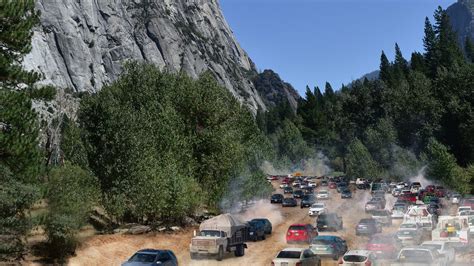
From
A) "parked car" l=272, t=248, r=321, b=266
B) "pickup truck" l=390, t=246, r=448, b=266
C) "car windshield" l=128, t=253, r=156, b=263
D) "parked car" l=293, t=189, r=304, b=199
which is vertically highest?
"parked car" l=293, t=189, r=304, b=199

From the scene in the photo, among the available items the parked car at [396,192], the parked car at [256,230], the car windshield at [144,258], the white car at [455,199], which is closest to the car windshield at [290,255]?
the car windshield at [144,258]

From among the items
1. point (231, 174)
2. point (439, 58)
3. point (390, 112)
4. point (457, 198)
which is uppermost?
point (439, 58)

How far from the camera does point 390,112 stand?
130 m

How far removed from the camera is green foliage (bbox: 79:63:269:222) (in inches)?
1606

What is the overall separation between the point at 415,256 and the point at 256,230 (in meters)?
18.9

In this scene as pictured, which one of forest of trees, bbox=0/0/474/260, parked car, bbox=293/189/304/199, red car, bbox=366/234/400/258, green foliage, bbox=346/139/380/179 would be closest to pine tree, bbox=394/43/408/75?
forest of trees, bbox=0/0/474/260

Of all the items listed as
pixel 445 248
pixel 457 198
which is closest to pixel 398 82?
pixel 457 198

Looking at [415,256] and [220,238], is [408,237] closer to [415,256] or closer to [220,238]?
[415,256]

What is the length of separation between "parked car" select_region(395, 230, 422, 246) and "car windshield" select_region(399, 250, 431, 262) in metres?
10.9

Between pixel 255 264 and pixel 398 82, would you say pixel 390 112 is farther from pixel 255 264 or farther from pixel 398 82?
pixel 255 264

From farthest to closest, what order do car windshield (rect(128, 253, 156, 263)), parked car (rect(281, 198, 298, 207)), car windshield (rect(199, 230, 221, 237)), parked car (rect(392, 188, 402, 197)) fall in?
parked car (rect(392, 188, 402, 197)) < parked car (rect(281, 198, 298, 207)) < car windshield (rect(199, 230, 221, 237)) < car windshield (rect(128, 253, 156, 263))

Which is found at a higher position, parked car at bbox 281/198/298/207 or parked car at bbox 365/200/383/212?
parked car at bbox 281/198/298/207

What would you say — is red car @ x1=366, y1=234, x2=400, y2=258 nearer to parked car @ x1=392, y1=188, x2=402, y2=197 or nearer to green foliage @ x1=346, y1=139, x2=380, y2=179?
parked car @ x1=392, y1=188, x2=402, y2=197

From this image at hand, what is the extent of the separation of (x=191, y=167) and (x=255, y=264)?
17387mm
